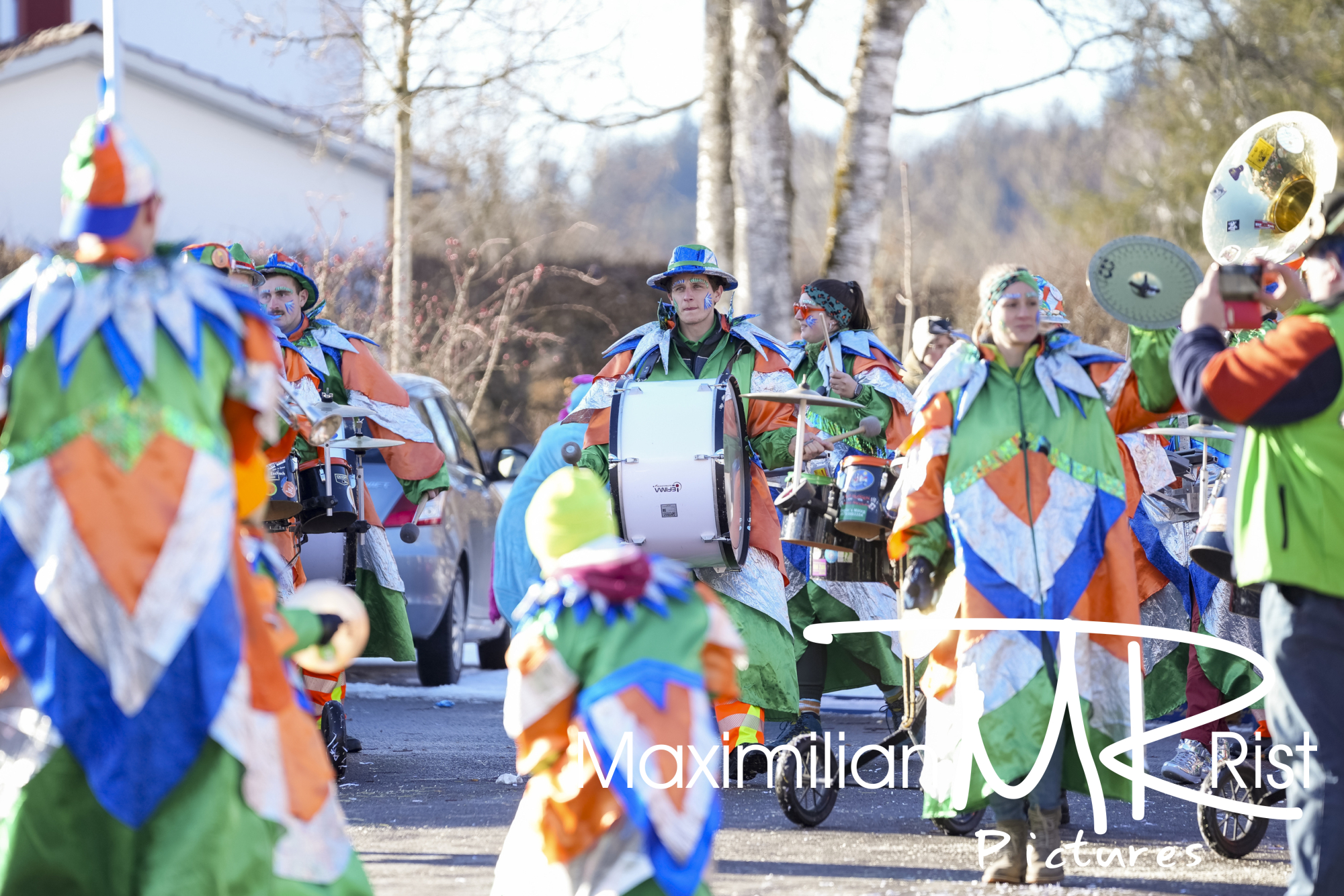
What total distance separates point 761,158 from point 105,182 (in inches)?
415

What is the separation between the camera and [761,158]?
562 inches

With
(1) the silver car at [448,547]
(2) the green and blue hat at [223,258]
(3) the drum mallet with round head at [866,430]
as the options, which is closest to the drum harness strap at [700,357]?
(3) the drum mallet with round head at [866,430]

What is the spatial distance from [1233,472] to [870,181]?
953cm

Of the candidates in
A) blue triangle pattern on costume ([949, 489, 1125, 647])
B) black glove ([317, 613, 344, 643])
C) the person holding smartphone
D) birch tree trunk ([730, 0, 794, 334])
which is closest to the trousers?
the person holding smartphone

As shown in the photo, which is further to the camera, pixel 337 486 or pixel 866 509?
pixel 337 486

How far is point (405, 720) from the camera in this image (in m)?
10.1

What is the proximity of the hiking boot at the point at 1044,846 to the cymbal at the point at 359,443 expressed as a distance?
10.5 feet

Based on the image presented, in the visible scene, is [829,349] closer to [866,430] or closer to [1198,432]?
[866,430]

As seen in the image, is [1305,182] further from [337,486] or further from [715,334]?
[337,486]

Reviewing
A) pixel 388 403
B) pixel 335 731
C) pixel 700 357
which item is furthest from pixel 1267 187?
pixel 335 731

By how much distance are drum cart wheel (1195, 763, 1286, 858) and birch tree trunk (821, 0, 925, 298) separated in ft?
25.8

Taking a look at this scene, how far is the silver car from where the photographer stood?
36.1 ft

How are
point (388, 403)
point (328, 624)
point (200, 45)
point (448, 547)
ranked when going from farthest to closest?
point (200, 45)
point (448, 547)
point (388, 403)
point (328, 624)

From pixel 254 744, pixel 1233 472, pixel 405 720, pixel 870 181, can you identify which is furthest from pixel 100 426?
pixel 870 181
